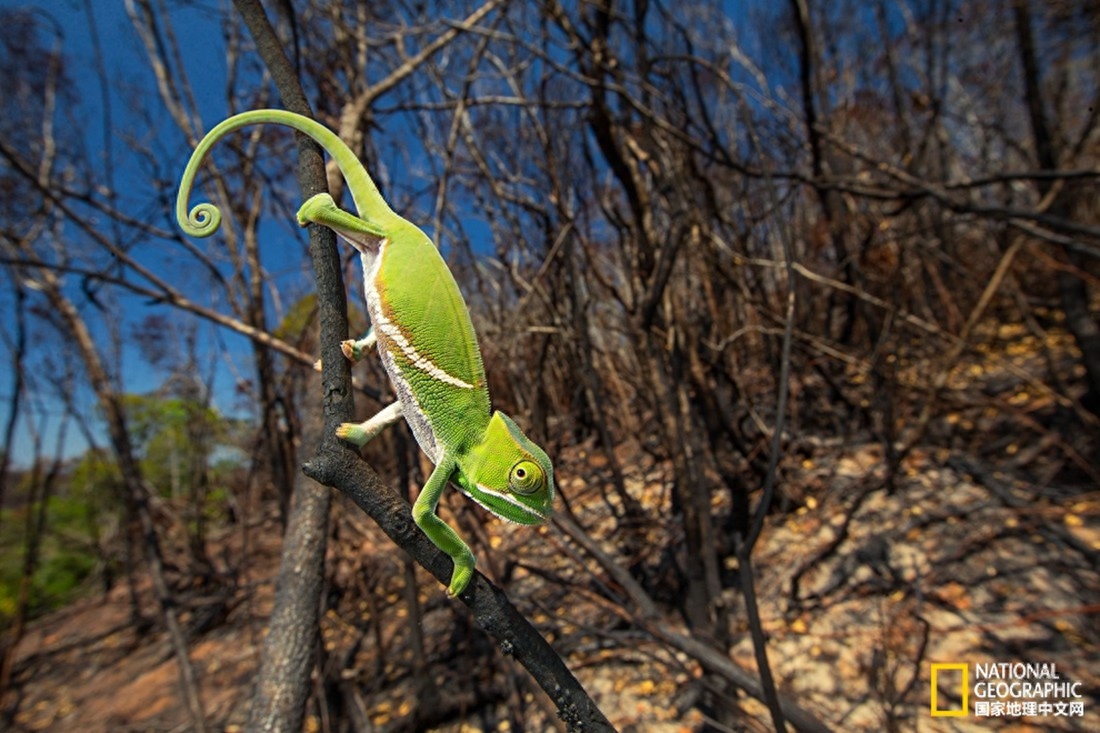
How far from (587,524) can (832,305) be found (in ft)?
9.18

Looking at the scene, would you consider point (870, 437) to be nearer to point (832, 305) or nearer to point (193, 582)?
point (832, 305)

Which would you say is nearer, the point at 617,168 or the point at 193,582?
the point at 617,168

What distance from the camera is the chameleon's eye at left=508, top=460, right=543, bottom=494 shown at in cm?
52

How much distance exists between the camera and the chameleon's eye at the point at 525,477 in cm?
52

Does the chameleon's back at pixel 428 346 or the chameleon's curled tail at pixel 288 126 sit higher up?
the chameleon's curled tail at pixel 288 126

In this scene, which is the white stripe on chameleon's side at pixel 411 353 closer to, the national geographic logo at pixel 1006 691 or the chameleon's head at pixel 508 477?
the chameleon's head at pixel 508 477

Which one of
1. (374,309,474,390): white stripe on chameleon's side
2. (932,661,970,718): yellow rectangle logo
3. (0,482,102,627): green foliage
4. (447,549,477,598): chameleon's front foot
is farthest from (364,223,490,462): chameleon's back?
(0,482,102,627): green foliage

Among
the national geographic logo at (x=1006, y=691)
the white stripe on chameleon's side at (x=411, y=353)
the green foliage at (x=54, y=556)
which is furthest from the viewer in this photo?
the green foliage at (x=54, y=556)

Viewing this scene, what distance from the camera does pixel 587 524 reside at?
3.43 m

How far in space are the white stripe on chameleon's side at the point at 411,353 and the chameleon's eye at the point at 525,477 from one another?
0.37 feet

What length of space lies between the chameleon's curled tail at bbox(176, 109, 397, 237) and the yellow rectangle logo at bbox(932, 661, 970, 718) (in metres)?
2.76

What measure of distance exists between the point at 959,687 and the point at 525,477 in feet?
8.84

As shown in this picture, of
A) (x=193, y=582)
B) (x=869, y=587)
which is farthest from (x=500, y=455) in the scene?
(x=193, y=582)

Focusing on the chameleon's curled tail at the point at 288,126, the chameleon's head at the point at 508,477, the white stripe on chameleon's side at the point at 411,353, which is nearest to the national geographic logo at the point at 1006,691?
the chameleon's head at the point at 508,477
